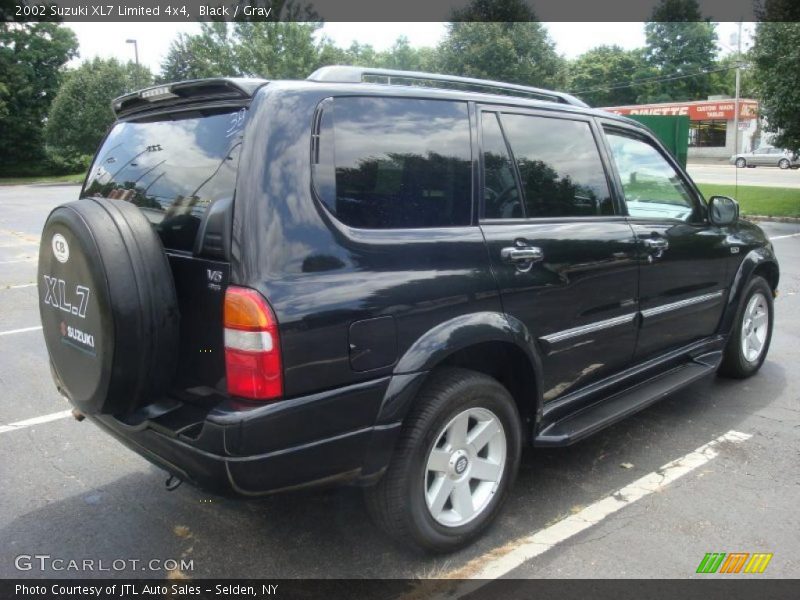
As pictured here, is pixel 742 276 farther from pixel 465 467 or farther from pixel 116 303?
pixel 116 303

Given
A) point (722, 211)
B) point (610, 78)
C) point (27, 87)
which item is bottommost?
point (722, 211)

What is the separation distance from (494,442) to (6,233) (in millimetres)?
15577

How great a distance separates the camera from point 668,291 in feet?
13.0

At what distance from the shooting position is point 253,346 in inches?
89.7

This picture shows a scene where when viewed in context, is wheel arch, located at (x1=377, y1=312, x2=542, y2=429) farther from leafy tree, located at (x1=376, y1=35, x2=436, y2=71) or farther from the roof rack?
leafy tree, located at (x1=376, y1=35, x2=436, y2=71)

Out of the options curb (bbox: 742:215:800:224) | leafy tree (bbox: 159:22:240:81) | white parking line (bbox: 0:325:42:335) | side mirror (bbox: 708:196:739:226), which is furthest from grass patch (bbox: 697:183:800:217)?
leafy tree (bbox: 159:22:240:81)

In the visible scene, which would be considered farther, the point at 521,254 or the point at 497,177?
the point at 497,177

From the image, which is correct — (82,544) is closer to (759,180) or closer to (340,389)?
(340,389)

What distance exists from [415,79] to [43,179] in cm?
4528

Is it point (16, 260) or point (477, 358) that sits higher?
point (477, 358)

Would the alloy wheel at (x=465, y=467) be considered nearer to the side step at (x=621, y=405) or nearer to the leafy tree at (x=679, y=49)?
the side step at (x=621, y=405)

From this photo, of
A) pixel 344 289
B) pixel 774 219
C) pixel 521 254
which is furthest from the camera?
pixel 774 219

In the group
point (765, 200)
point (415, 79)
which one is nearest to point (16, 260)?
point (415, 79)

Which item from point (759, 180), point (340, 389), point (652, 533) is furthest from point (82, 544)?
point (759, 180)
